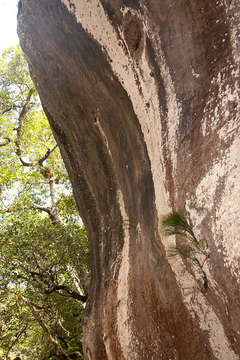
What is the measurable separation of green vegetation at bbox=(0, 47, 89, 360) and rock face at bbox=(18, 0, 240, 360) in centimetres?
311

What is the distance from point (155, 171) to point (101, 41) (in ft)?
6.34

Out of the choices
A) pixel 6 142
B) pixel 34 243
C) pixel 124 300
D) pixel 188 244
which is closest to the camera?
pixel 188 244

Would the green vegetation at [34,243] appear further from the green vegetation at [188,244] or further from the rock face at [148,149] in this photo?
the green vegetation at [188,244]

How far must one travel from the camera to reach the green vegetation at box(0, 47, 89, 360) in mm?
7859

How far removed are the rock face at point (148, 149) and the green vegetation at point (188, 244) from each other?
0.30 ft

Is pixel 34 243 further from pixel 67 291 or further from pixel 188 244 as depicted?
pixel 188 244

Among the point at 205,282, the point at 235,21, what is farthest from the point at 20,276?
the point at 235,21

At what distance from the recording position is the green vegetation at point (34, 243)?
7.86m

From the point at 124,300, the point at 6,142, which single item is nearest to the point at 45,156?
the point at 6,142

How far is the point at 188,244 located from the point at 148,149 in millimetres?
1365

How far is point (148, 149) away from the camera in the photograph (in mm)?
3830

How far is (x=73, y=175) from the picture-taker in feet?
17.9

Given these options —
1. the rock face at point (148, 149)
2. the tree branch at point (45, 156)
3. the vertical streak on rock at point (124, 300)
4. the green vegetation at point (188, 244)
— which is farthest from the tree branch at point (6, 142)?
the green vegetation at point (188, 244)

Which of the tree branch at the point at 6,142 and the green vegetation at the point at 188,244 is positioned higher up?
the tree branch at the point at 6,142
